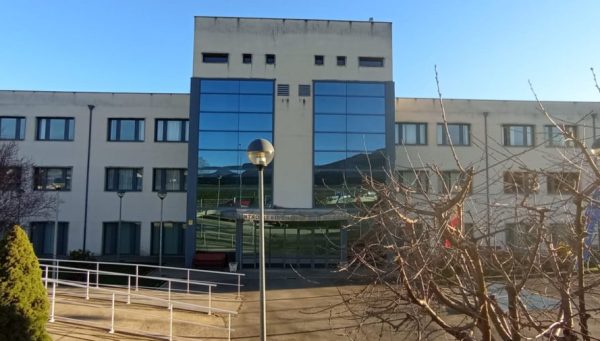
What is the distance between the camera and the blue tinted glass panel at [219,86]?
89.6 feet

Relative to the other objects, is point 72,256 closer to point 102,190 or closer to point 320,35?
point 102,190

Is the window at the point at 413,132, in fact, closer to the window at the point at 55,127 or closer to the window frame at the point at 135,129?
the window frame at the point at 135,129

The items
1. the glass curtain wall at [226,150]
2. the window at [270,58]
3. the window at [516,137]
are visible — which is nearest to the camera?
the glass curtain wall at [226,150]

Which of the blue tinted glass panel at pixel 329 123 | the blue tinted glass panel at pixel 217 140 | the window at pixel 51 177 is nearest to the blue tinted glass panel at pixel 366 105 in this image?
the blue tinted glass panel at pixel 329 123

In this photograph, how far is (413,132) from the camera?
30.6 m

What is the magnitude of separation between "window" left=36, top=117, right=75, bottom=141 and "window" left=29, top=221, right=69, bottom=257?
5.39 meters

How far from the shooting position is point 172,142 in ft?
99.7

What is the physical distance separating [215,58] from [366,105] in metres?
9.09

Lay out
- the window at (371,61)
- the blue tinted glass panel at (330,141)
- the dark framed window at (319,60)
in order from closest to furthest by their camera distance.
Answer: the blue tinted glass panel at (330,141) → the dark framed window at (319,60) → the window at (371,61)

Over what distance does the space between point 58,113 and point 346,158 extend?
18.1 m

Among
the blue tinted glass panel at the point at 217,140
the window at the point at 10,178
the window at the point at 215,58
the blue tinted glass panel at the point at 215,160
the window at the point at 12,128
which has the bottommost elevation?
the window at the point at 10,178

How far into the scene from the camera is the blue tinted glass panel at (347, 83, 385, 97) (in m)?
27.7

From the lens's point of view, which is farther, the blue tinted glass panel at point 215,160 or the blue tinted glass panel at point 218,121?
the blue tinted glass panel at point 218,121

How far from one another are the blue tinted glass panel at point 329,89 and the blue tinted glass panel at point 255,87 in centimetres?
269
